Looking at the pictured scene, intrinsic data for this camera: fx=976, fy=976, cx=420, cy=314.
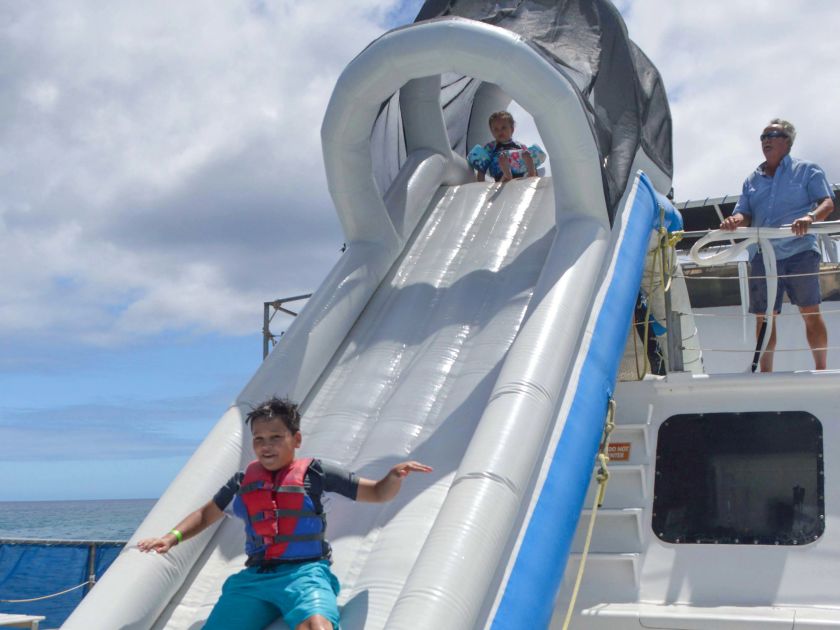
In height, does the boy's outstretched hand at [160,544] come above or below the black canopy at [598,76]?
below

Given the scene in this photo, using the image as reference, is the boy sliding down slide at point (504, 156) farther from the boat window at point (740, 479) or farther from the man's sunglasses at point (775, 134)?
the boat window at point (740, 479)

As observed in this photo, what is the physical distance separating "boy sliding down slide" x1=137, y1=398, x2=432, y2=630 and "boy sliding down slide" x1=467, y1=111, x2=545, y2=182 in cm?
351

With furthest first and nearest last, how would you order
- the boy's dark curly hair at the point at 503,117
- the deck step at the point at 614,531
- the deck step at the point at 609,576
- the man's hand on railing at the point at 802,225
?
the boy's dark curly hair at the point at 503,117 < the man's hand on railing at the point at 802,225 < the deck step at the point at 614,531 < the deck step at the point at 609,576

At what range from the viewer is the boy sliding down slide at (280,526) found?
329 cm

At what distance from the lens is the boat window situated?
4762 mm

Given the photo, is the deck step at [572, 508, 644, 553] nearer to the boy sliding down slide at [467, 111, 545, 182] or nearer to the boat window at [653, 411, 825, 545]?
the boat window at [653, 411, 825, 545]

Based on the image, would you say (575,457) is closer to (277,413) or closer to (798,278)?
(277,413)

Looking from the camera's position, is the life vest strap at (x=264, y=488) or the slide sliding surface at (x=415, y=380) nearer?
the life vest strap at (x=264, y=488)

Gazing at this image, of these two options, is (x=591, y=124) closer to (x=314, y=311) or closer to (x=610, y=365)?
(x=610, y=365)

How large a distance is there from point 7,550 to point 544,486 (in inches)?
227

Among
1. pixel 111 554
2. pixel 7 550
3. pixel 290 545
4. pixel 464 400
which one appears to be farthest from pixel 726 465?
pixel 7 550

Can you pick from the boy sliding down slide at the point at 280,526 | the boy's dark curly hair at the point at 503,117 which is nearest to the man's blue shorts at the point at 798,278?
the boy's dark curly hair at the point at 503,117

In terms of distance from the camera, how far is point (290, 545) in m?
3.35

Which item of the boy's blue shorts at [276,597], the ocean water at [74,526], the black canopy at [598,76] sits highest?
the ocean water at [74,526]
